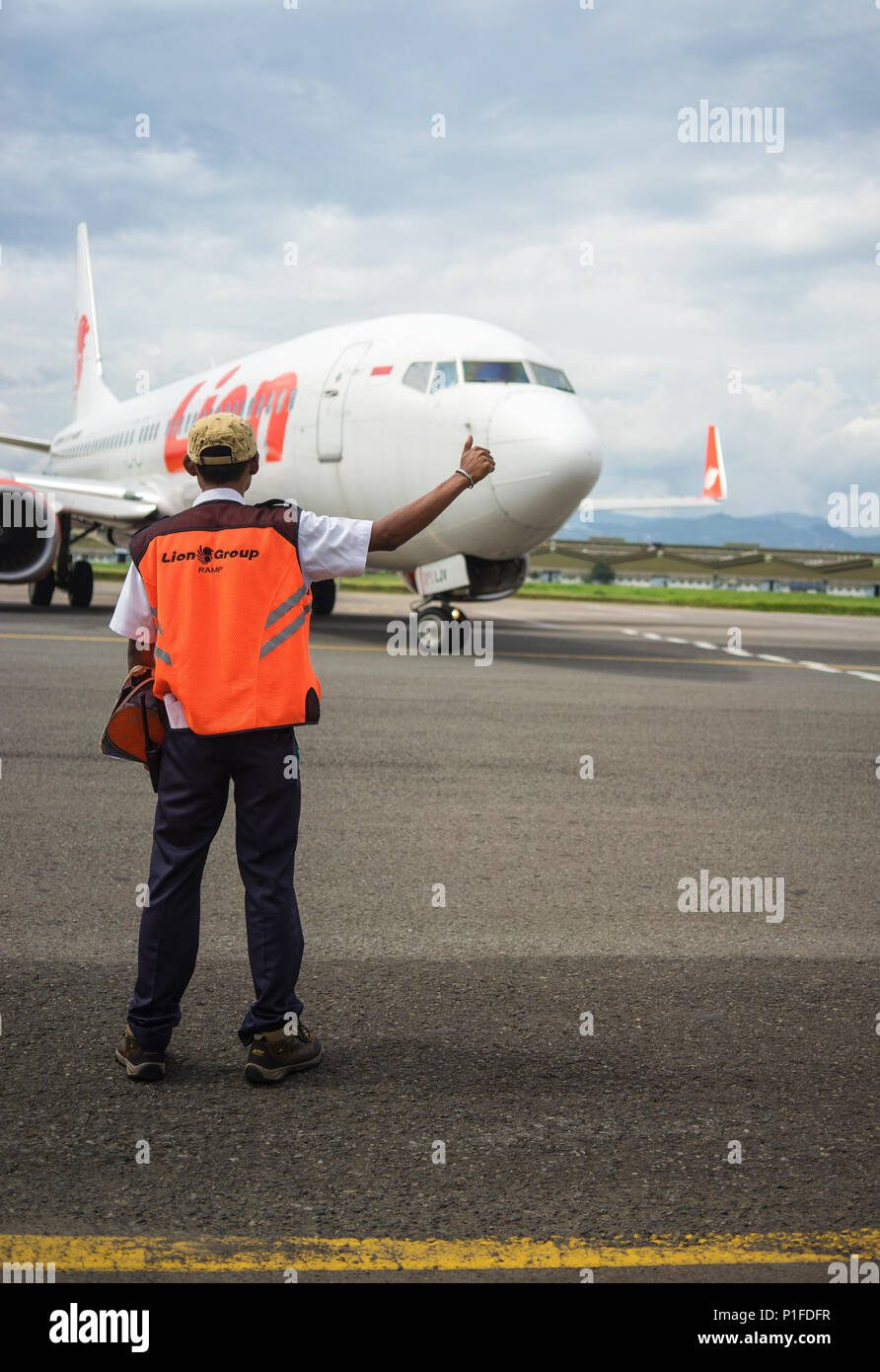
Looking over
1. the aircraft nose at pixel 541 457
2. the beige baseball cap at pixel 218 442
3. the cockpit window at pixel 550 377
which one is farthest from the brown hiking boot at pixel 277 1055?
the cockpit window at pixel 550 377

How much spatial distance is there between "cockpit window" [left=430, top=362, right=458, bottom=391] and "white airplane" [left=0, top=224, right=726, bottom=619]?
0.05 ft

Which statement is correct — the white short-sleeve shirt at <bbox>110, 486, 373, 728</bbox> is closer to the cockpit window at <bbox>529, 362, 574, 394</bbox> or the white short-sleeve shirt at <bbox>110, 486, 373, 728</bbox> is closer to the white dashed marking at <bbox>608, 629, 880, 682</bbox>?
the cockpit window at <bbox>529, 362, 574, 394</bbox>

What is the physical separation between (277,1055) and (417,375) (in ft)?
41.2

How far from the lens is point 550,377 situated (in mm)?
15078

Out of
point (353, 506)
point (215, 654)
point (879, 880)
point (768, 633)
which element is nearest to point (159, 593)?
point (215, 654)

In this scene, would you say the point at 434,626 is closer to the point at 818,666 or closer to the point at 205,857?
the point at 818,666

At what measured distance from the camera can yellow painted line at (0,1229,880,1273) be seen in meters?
2.49

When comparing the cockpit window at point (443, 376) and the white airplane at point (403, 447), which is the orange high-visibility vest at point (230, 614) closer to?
the white airplane at point (403, 447)

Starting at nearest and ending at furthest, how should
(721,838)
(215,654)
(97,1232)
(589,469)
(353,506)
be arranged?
(97,1232)
(215,654)
(721,838)
(589,469)
(353,506)

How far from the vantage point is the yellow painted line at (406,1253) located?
2494mm

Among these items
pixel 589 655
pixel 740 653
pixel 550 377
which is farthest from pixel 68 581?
pixel 740 653
